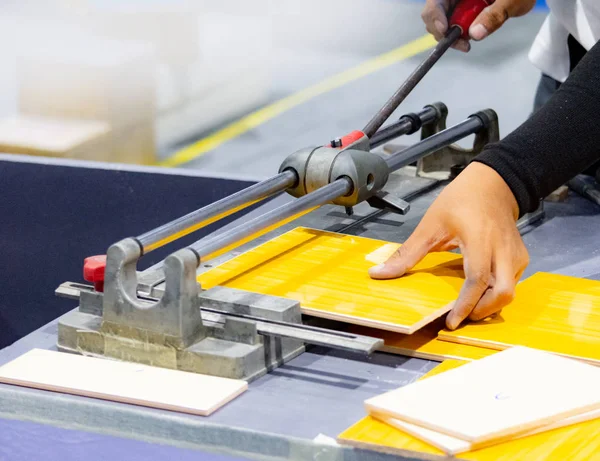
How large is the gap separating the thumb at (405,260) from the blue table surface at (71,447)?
0.31 meters

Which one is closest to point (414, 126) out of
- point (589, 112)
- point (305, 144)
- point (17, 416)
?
→ point (589, 112)

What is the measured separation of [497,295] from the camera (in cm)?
98

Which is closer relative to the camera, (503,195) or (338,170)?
(503,195)

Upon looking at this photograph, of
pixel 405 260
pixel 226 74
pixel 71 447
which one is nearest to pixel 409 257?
pixel 405 260

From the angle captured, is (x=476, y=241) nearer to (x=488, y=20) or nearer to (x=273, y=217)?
(x=273, y=217)

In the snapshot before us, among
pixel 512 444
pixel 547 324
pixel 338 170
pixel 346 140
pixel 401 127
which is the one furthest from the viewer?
pixel 401 127

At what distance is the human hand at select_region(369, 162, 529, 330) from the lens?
981 millimetres

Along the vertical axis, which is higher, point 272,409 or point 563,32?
point 563,32

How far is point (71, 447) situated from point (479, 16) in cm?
101

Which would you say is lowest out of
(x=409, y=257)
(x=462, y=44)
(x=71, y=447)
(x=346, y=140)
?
(x=71, y=447)

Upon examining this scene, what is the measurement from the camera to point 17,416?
2.84ft

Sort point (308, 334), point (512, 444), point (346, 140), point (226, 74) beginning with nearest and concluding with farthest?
point (512, 444) → point (308, 334) → point (346, 140) → point (226, 74)

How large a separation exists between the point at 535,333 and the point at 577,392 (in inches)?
6.1

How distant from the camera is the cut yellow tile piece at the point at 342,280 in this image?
960 mm
